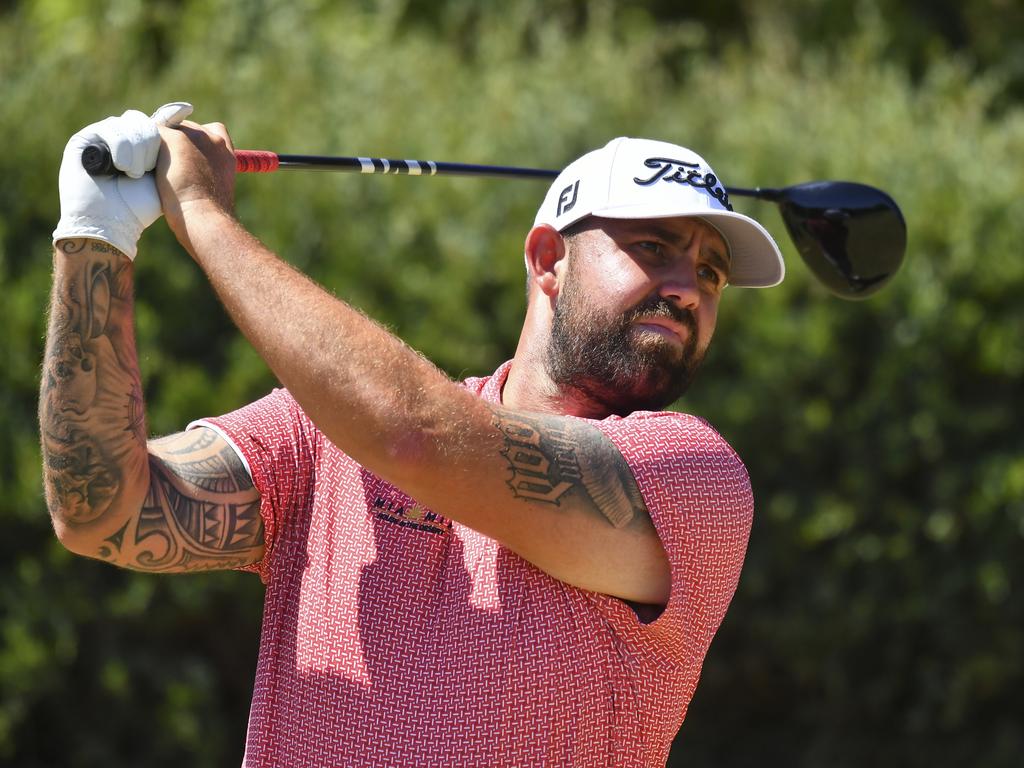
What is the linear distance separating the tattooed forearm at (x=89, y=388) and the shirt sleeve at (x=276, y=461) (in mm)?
220

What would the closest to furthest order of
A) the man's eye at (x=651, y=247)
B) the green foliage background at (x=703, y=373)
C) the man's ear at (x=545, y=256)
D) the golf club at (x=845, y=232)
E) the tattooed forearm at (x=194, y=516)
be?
the tattooed forearm at (x=194, y=516) → the man's eye at (x=651, y=247) → the man's ear at (x=545, y=256) → the golf club at (x=845, y=232) → the green foliage background at (x=703, y=373)

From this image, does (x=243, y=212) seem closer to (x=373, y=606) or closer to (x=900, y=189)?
(x=900, y=189)

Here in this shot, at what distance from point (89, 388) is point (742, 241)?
54.5 inches

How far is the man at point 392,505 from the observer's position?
2400mm

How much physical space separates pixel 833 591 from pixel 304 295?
14.8ft

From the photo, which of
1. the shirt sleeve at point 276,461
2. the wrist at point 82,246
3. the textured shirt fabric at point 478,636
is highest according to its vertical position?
the wrist at point 82,246

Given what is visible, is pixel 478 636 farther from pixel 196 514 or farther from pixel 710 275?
pixel 710 275

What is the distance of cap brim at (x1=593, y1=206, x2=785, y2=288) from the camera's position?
2.91 m

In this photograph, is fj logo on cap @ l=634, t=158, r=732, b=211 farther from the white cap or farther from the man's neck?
the man's neck

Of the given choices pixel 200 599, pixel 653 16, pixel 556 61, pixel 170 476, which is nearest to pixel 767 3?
pixel 653 16

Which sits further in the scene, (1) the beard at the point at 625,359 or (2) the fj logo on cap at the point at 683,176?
(2) the fj logo on cap at the point at 683,176

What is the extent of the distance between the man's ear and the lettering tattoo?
22.5 inches

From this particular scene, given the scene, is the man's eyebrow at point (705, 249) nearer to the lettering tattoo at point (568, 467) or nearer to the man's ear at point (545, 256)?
the man's ear at point (545, 256)

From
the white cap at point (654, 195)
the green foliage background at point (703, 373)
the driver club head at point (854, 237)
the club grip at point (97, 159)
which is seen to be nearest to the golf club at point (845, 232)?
the driver club head at point (854, 237)
